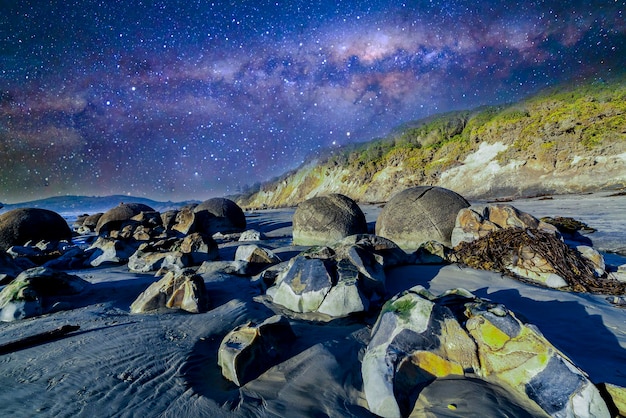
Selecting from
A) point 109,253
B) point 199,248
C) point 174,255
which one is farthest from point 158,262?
point 109,253

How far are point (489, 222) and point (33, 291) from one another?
727cm

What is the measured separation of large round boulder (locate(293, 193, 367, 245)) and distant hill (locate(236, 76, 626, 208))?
68.7 ft

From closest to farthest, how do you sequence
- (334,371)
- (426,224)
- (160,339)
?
(334,371), (160,339), (426,224)

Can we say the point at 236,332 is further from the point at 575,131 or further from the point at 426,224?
the point at 575,131

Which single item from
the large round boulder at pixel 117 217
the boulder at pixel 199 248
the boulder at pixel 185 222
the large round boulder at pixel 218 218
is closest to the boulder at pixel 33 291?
the boulder at pixel 199 248

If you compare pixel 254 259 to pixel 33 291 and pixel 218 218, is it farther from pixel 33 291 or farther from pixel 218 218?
pixel 218 218

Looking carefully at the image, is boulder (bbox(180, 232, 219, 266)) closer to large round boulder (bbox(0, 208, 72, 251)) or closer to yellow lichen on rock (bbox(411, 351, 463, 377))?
yellow lichen on rock (bbox(411, 351, 463, 377))

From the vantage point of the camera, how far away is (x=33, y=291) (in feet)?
11.0

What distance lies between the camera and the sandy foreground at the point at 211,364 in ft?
5.56

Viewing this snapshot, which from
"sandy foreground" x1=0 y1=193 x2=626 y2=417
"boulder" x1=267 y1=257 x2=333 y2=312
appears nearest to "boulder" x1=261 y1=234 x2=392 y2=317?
"boulder" x1=267 y1=257 x2=333 y2=312

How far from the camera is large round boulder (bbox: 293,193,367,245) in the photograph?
7926mm

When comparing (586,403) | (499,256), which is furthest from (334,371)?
(499,256)

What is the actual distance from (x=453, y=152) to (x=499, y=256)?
1164 inches

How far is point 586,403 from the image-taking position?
1480 mm
